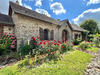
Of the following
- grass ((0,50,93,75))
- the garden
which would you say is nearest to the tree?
the garden

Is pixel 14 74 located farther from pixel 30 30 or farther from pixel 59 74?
pixel 30 30

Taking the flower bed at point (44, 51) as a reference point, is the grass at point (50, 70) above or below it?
below

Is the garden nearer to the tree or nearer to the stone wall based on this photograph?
the stone wall

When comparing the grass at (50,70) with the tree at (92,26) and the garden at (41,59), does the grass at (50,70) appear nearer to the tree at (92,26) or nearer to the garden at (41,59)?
the garden at (41,59)

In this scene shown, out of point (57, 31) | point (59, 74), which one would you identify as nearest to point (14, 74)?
point (59, 74)

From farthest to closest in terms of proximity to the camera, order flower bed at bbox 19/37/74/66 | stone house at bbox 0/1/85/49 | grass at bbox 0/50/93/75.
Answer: stone house at bbox 0/1/85/49 → flower bed at bbox 19/37/74/66 → grass at bbox 0/50/93/75

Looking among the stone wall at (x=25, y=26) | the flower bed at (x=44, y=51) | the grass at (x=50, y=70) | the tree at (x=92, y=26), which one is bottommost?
the grass at (x=50, y=70)

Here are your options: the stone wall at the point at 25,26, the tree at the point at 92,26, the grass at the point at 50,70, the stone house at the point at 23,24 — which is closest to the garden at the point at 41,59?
the grass at the point at 50,70

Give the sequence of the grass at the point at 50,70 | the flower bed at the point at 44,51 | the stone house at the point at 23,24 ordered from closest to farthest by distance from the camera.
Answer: the grass at the point at 50,70 → the flower bed at the point at 44,51 → the stone house at the point at 23,24

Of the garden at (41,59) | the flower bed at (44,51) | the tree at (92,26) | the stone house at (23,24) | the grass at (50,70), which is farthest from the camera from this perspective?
the tree at (92,26)

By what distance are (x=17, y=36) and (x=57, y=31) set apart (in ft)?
19.2

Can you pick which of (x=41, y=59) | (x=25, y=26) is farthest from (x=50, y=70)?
(x=25, y=26)

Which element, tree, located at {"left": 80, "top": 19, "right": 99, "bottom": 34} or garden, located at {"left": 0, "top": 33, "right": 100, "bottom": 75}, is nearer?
garden, located at {"left": 0, "top": 33, "right": 100, "bottom": 75}

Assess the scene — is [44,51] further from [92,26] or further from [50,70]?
[92,26]
